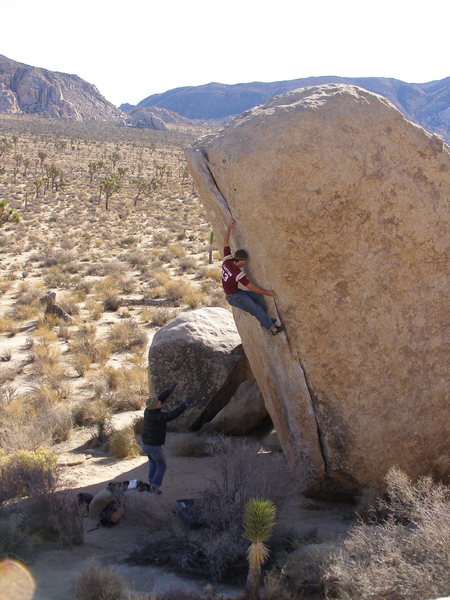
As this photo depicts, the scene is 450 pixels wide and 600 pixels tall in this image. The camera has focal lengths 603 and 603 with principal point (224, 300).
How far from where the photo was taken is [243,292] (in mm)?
6707

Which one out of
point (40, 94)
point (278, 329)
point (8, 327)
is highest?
point (40, 94)

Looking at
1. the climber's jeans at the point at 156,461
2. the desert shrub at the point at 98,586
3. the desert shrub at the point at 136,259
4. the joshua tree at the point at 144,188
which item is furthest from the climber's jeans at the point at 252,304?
the joshua tree at the point at 144,188

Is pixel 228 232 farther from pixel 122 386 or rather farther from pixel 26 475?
pixel 122 386

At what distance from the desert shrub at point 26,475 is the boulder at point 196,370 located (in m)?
2.23

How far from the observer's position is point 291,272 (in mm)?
6406

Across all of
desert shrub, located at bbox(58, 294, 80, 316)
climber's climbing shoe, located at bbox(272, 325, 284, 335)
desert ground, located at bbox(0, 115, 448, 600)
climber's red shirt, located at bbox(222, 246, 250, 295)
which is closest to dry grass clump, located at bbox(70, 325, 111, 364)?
desert ground, located at bbox(0, 115, 448, 600)

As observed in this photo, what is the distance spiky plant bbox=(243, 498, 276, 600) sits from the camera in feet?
15.5

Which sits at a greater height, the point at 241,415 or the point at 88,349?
the point at 241,415

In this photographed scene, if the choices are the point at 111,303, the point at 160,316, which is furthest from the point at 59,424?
the point at 111,303

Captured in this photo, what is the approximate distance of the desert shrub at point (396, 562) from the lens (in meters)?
4.25

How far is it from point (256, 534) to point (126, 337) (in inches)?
391

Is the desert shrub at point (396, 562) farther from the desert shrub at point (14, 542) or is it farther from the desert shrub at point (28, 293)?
the desert shrub at point (28, 293)

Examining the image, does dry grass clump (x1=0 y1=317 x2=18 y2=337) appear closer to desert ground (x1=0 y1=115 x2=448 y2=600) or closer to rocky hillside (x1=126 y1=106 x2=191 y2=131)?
desert ground (x1=0 y1=115 x2=448 y2=600)

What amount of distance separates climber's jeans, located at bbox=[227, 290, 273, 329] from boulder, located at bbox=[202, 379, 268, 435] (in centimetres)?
253
